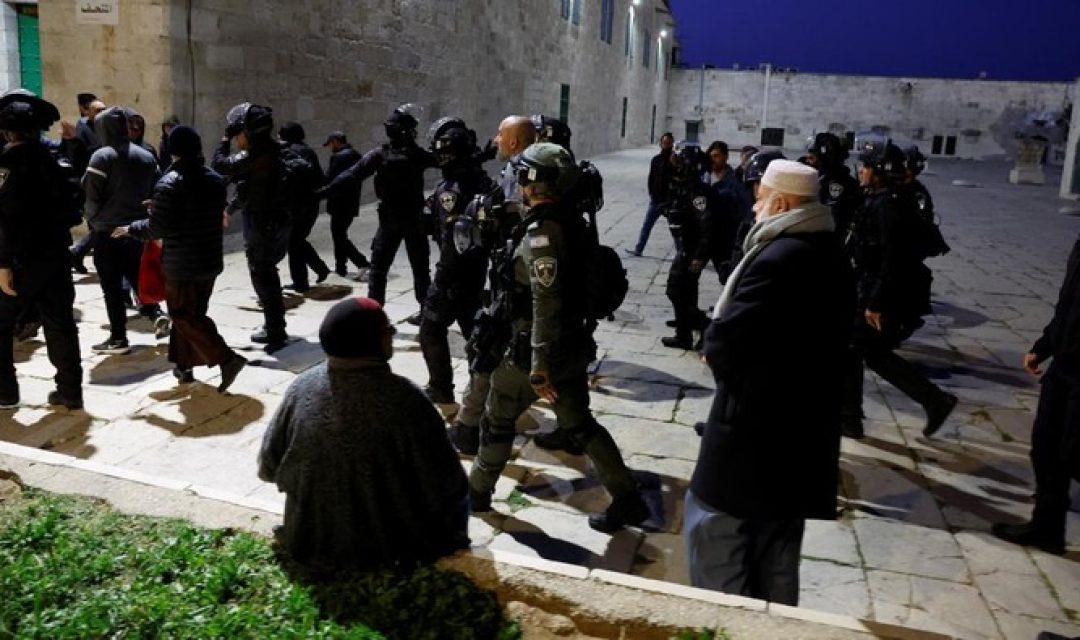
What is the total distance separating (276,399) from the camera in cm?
509

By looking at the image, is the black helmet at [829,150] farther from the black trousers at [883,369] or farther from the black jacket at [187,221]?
the black jacket at [187,221]

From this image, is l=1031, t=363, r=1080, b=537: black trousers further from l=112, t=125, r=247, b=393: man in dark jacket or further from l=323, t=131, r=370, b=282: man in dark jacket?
l=323, t=131, r=370, b=282: man in dark jacket

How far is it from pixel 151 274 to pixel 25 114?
61.4 inches

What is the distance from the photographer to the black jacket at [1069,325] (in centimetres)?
335

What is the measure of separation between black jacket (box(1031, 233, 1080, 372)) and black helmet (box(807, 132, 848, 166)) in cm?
277

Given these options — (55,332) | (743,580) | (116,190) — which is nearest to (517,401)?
(743,580)

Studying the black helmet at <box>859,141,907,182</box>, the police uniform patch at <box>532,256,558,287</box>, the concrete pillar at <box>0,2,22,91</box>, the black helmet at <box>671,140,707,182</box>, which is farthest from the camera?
the concrete pillar at <box>0,2,22,91</box>

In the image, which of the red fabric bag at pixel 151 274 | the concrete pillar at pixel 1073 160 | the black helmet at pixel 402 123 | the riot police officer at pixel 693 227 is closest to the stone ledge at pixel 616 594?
the red fabric bag at pixel 151 274

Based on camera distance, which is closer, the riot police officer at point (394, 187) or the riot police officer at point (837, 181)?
the riot police officer at point (837, 181)

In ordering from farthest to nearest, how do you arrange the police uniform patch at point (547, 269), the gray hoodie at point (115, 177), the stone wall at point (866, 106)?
the stone wall at point (866, 106) < the gray hoodie at point (115, 177) < the police uniform patch at point (547, 269)

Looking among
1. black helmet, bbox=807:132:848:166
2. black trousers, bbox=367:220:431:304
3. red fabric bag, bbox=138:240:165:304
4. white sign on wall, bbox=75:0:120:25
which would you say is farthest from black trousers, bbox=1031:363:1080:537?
white sign on wall, bbox=75:0:120:25

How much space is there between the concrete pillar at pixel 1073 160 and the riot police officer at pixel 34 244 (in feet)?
64.4

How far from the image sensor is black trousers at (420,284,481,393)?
4598mm

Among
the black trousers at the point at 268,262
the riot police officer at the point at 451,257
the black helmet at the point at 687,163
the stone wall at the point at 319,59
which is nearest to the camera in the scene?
the riot police officer at the point at 451,257
